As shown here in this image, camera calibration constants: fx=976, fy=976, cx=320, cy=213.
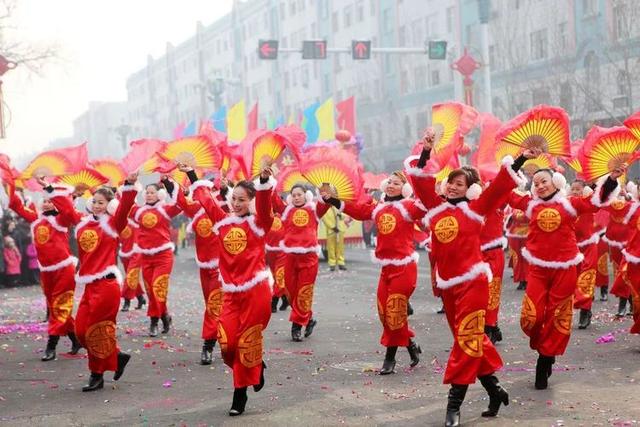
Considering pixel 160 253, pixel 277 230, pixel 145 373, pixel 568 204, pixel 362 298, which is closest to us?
pixel 568 204

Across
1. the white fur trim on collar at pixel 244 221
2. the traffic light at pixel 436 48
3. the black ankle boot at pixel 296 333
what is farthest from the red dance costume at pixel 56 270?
the traffic light at pixel 436 48

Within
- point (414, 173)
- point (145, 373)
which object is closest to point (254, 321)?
point (414, 173)

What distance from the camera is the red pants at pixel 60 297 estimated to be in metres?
10.2

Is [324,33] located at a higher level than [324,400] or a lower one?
higher

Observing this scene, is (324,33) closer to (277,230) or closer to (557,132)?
(277,230)

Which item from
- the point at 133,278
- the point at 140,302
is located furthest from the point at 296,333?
the point at 140,302

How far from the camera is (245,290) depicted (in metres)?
7.51

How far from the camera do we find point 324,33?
58156 millimetres

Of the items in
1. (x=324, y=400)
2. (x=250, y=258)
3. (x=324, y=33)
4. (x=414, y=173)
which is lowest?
(x=324, y=400)

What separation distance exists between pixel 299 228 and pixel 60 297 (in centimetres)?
300

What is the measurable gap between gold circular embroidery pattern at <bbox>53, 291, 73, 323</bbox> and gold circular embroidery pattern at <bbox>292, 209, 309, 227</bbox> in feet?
9.65

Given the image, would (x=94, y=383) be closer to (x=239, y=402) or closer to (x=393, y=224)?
(x=239, y=402)

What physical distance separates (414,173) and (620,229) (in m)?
6.53

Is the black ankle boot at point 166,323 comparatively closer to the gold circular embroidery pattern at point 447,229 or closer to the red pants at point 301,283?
the red pants at point 301,283
